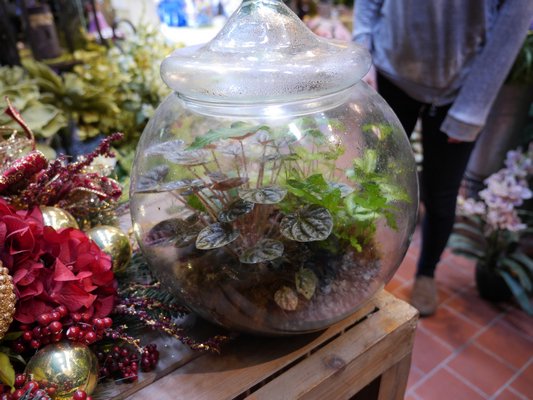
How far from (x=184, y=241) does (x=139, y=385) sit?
20 centimetres

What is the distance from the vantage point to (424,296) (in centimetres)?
172

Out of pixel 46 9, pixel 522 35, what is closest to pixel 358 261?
pixel 522 35

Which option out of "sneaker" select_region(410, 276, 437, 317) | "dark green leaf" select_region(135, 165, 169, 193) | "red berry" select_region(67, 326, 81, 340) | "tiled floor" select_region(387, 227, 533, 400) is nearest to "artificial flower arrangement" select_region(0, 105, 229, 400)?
"red berry" select_region(67, 326, 81, 340)

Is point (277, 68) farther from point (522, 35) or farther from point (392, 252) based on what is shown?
point (522, 35)

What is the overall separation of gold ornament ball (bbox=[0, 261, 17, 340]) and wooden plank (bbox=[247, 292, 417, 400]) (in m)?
0.32

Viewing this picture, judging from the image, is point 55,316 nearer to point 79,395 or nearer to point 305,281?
point 79,395

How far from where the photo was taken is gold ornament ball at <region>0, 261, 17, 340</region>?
532 millimetres

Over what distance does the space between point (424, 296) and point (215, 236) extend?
53.7 inches

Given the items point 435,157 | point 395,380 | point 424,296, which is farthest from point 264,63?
point 424,296

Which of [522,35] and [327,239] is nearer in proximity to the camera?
[327,239]

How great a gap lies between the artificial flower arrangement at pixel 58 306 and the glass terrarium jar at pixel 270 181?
0.08 metres

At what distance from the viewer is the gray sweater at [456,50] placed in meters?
1.15

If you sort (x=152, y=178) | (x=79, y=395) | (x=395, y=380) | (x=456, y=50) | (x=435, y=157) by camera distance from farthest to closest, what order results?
(x=435, y=157), (x=456, y=50), (x=395, y=380), (x=152, y=178), (x=79, y=395)

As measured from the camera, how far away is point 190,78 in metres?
0.57
